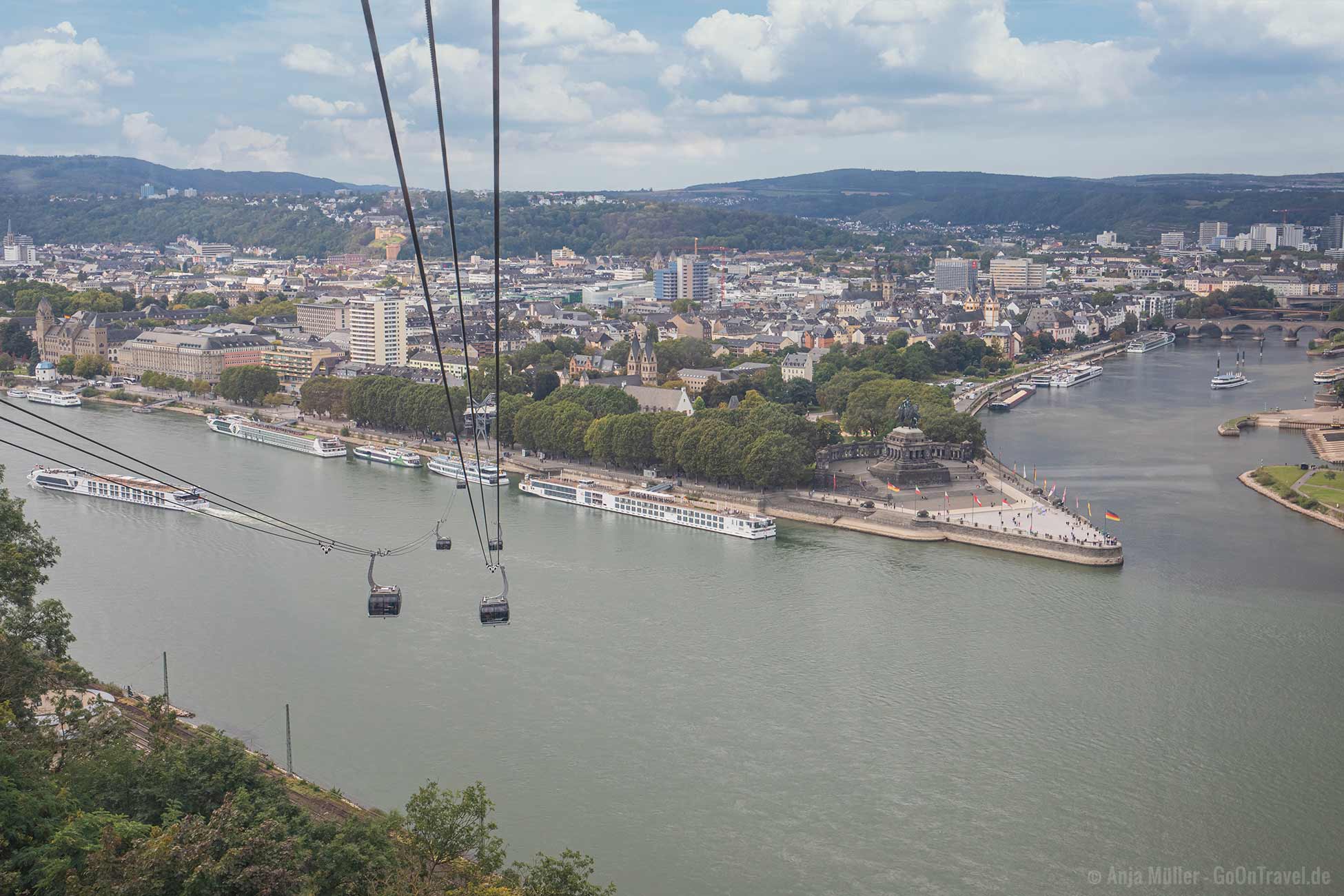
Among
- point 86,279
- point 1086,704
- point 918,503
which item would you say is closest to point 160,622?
point 1086,704

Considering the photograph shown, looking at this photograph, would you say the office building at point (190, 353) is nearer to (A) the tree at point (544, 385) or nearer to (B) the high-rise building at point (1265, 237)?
(A) the tree at point (544, 385)

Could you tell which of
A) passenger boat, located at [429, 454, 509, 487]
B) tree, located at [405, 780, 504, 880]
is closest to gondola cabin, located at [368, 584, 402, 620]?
tree, located at [405, 780, 504, 880]

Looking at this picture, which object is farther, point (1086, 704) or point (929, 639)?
point (929, 639)

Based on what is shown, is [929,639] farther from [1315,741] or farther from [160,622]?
[160,622]

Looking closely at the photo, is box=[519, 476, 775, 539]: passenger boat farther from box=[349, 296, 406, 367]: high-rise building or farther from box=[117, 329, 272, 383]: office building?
box=[117, 329, 272, 383]: office building

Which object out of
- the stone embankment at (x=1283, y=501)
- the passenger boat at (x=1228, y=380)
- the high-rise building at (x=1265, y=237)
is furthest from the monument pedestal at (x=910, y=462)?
the high-rise building at (x=1265, y=237)
